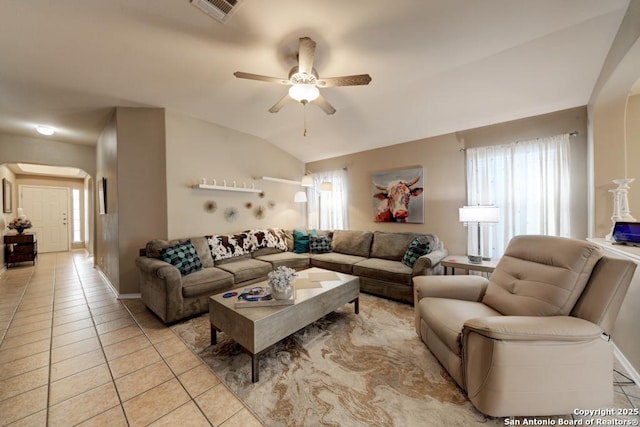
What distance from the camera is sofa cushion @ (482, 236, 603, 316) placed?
146 cm

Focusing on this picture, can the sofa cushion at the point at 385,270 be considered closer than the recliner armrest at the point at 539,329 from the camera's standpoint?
No

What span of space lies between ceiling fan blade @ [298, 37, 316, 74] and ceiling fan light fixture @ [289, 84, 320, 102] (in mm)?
117

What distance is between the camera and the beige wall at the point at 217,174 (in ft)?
11.5

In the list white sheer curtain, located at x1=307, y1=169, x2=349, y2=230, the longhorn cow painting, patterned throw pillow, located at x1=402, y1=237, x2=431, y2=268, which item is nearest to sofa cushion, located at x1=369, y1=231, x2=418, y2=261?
patterned throw pillow, located at x1=402, y1=237, x2=431, y2=268

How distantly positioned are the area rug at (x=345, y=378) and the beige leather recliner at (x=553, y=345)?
241 mm

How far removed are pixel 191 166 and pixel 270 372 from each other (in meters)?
3.22

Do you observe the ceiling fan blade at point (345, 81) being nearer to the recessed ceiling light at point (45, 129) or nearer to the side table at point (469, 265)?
the side table at point (469, 265)

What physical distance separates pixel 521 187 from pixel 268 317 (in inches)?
140

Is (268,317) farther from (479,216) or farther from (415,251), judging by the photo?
(479,216)

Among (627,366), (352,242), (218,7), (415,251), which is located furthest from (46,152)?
(627,366)

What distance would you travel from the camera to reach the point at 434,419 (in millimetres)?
1375

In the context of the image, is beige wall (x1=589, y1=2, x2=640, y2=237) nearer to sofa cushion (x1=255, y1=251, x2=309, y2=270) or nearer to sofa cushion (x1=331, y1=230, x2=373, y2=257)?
sofa cushion (x1=331, y1=230, x2=373, y2=257)

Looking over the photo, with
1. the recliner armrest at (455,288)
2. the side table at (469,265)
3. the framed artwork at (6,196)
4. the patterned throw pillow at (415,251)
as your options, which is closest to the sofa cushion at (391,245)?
the patterned throw pillow at (415,251)

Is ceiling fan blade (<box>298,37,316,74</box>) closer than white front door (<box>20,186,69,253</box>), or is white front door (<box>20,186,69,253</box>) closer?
ceiling fan blade (<box>298,37,316,74</box>)
